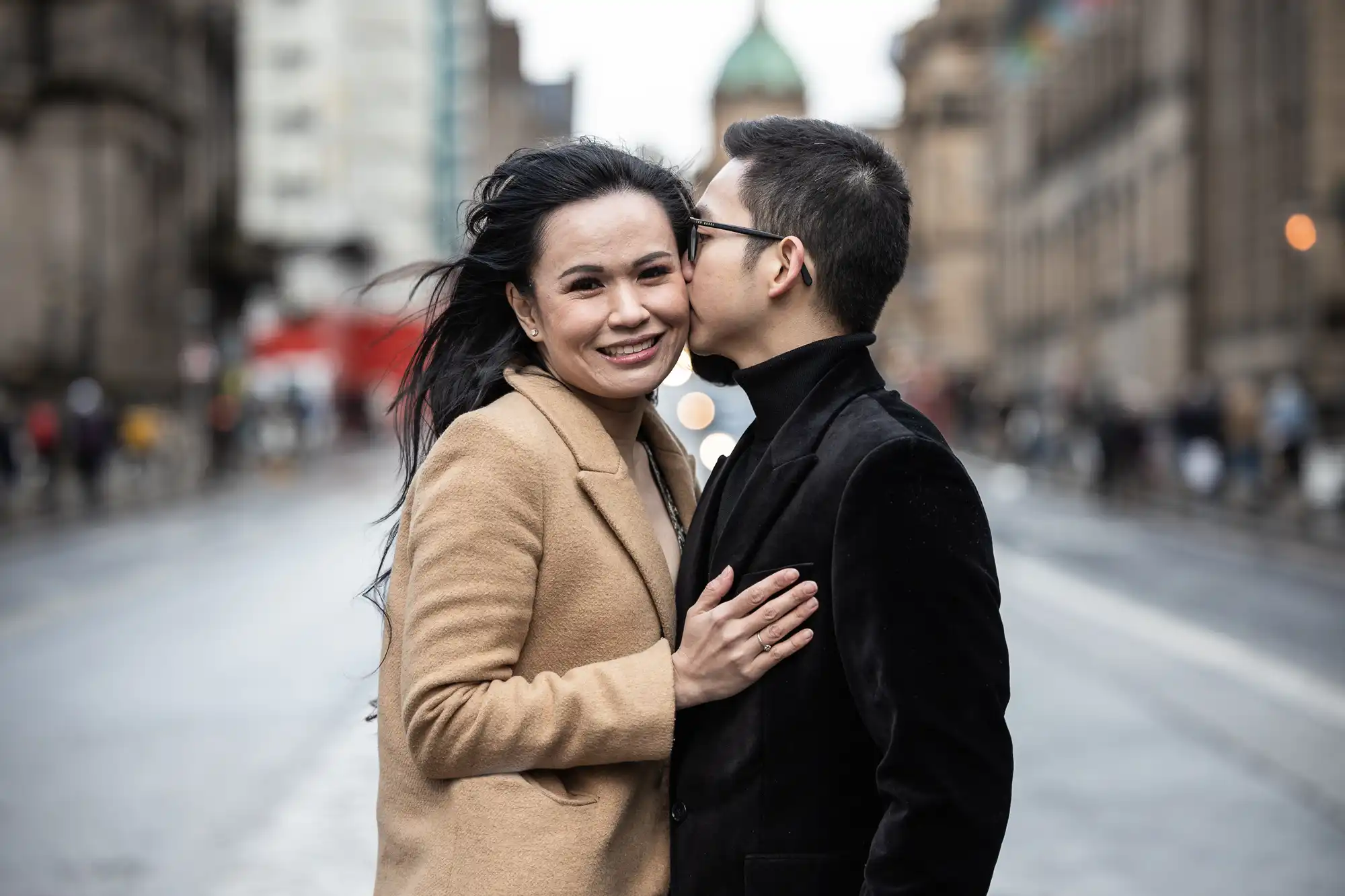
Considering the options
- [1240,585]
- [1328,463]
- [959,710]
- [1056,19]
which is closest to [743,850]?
[959,710]

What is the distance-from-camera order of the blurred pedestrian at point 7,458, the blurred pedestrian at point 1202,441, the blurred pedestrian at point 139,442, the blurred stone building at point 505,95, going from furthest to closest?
1. the blurred stone building at point 505,95
2. the blurred pedestrian at point 139,442
3. the blurred pedestrian at point 7,458
4. the blurred pedestrian at point 1202,441

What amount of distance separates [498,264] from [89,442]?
31514mm

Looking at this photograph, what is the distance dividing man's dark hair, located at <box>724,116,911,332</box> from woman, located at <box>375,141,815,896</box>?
20cm

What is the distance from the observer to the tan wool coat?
9.23ft

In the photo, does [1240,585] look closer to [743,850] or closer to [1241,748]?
[1241,748]

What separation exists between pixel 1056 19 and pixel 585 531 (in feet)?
206

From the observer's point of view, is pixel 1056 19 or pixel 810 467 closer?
pixel 810 467

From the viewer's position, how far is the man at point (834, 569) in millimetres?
2658

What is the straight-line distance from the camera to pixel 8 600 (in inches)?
687

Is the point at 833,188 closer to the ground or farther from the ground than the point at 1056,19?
closer to the ground

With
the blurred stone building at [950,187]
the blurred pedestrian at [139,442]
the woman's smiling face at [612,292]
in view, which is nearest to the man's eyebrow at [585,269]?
the woman's smiling face at [612,292]

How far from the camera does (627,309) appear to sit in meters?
3.05

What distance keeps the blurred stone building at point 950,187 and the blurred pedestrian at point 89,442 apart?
59617 millimetres

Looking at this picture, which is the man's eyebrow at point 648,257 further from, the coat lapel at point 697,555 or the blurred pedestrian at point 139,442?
the blurred pedestrian at point 139,442
